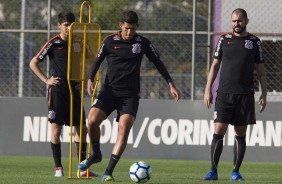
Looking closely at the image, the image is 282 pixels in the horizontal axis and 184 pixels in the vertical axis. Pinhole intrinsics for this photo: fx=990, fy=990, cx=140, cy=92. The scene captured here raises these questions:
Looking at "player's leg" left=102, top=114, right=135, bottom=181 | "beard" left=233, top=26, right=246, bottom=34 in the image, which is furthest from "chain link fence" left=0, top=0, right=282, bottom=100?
"player's leg" left=102, top=114, right=135, bottom=181

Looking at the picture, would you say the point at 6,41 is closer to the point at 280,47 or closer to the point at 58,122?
the point at 280,47

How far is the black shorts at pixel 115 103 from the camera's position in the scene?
1155cm

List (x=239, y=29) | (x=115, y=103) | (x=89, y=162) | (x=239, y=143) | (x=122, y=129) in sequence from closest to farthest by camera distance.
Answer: (x=122, y=129) < (x=89, y=162) < (x=115, y=103) < (x=239, y=29) < (x=239, y=143)

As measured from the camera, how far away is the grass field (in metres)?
11.7

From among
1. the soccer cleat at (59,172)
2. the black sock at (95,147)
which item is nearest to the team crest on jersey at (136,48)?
the black sock at (95,147)

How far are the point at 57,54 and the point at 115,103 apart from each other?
156cm

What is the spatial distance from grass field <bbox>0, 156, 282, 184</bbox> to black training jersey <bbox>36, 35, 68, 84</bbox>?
135 cm

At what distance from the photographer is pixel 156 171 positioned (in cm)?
1437

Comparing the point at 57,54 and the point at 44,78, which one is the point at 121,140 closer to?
the point at 44,78

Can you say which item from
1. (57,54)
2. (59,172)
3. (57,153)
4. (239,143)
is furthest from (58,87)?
(239,143)

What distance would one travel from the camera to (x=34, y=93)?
19.3m

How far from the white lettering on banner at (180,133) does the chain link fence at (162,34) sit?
2.18 ft

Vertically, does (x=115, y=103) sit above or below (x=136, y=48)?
below

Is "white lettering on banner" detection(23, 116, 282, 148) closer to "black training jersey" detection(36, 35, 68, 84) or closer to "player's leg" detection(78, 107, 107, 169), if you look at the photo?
"black training jersey" detection(36, 35, 68, 84)
